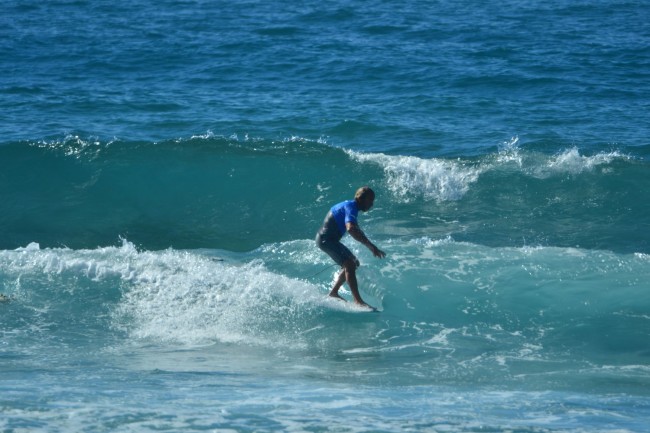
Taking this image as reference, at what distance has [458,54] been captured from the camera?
77.8ft

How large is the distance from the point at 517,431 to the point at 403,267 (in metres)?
5.62

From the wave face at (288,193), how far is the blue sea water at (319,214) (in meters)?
0.05

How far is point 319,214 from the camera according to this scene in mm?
16109

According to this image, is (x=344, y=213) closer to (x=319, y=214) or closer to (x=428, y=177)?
(x=319, y=214)

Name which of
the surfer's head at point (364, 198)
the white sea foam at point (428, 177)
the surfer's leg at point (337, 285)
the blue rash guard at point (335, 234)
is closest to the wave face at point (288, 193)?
the white sea foam at point (428, 177)

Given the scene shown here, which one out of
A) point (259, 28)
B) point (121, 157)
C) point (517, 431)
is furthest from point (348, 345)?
point (259, 28)

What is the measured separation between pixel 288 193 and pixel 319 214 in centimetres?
97

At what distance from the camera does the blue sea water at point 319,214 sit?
8.73m

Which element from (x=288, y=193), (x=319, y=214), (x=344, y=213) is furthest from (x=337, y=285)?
(x=288, y=193)

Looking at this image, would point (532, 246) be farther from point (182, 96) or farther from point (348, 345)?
point (182, 96)

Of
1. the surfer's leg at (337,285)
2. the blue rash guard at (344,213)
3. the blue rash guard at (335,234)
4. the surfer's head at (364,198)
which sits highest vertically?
the surfer's head at (364,198)

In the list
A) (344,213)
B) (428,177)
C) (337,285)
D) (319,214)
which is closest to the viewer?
(344,213)

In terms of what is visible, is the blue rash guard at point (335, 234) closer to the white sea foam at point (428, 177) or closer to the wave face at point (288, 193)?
the wave face at point (288, 193)

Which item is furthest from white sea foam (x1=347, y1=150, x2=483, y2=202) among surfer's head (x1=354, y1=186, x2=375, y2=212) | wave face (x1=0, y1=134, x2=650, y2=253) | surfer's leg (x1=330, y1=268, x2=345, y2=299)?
surfer's head (x1=354, y1=186, x2=375, y2=212)
